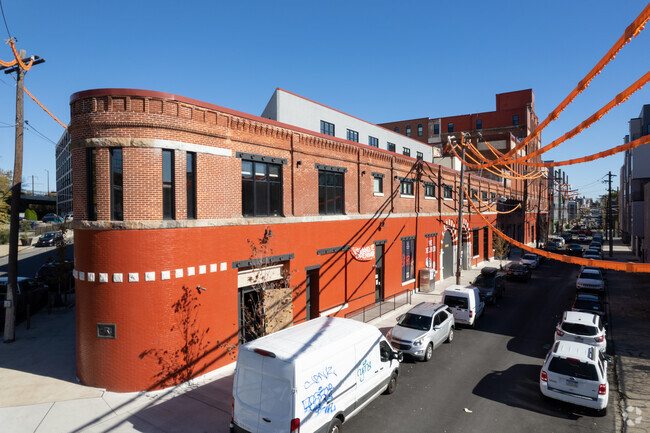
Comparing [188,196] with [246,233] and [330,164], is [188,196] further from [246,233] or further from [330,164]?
[330,164]

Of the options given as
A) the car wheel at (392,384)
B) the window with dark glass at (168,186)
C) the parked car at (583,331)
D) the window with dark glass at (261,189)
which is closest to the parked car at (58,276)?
the window with dark glass at (168,186)

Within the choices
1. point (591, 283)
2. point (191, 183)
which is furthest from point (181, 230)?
point (591, 283)

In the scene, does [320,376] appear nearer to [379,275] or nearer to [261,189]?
[261,189]

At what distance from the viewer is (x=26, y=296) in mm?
19172

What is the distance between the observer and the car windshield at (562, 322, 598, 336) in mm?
14773

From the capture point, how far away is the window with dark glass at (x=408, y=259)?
2658 cm

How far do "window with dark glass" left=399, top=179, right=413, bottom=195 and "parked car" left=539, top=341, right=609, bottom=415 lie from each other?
1623 centimetres

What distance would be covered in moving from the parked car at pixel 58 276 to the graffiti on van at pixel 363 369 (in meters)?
19.7

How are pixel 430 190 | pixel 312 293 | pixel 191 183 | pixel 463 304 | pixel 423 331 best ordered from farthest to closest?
pixel 430 190, pixel 463 304, pixel 312 293, pixel 423 331, pixel 191 183

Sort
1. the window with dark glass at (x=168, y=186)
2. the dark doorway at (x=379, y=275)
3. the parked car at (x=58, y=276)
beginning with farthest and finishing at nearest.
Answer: the dark doorway at (x=379, y=275), the parked car at (x=58, y=276), the window with dark glass at (x=168, y=186)

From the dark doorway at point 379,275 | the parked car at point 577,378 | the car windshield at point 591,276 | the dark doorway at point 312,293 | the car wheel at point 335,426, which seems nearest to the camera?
the car wheel at point 335,426

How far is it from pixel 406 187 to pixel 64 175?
92.1 m

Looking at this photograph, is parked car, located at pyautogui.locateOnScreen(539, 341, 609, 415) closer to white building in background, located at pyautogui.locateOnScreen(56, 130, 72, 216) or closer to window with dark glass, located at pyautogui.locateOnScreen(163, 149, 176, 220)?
window with dark glass, located at pyautogui.locateOnScreen(163, 149, 176, 220)

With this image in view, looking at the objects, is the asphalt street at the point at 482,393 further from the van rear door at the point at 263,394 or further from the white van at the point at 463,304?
the van rear door at the point at 263,394
